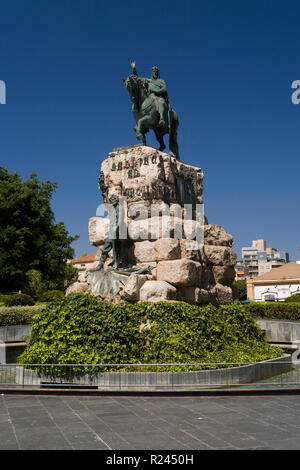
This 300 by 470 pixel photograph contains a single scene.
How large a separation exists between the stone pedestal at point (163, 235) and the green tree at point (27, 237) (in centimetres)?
1790

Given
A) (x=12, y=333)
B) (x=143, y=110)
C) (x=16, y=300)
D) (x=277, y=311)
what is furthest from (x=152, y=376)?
(x=16, y=300)

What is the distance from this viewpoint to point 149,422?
248 inches

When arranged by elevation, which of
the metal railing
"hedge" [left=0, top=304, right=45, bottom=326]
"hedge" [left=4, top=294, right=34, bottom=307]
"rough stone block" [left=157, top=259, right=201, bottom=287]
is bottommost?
Answer: the metal railing

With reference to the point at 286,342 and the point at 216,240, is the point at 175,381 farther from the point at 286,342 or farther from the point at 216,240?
the point at 286,342

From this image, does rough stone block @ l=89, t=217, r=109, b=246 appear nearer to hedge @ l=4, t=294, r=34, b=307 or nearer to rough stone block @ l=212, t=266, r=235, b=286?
rough stone block @ l=212, t=266, r=235, b=286

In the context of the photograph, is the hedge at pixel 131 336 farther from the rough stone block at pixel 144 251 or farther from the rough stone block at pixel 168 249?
the rough stone block at pixel 144 251

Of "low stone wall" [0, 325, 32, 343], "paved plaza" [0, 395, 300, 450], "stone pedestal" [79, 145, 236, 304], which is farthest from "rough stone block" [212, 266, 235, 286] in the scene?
"low stone wall" [0, 325, 32, 343]

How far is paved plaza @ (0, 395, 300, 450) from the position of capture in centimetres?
532

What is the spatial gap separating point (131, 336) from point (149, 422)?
4.08 meters

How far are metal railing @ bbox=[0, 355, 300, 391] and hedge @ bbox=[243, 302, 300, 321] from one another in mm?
11176

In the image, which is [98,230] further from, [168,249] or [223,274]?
[223,274]

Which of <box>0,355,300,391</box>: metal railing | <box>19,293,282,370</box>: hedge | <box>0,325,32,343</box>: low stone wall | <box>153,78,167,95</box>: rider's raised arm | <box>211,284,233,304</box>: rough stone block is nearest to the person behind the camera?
<box>0,355,300,391</box>: metal railing

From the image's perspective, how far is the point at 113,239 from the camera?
1290 cm
